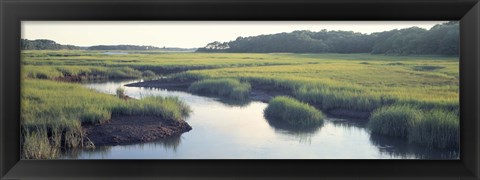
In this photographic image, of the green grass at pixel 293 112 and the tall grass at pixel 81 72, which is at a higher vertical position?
the tall grass at pixel 81 72

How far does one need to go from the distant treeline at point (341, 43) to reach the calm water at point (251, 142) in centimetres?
42

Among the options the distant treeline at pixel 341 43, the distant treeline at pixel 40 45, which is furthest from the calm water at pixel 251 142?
the distant treeline at pixel 341 43

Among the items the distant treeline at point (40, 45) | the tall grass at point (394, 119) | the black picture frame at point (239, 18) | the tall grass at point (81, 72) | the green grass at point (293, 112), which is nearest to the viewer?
the black picture frame at point (239, 18)

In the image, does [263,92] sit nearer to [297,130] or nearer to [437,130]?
[297,130]

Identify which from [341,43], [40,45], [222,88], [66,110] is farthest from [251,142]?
[40,45]

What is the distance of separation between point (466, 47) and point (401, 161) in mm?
804

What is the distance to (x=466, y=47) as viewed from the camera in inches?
131

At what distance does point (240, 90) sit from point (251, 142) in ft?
1.37

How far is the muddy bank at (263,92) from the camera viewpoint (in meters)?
3.76

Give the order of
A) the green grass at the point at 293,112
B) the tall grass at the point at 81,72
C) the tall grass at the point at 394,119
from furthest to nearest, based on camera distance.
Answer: the green grass at the point at 293,112, the tall grass at the point at 394,119, the tall grass at the point at 81,72

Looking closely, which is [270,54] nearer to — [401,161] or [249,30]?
[249,30]

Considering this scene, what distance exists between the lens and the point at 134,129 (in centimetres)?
381

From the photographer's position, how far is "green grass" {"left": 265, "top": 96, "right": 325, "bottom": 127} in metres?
3.78

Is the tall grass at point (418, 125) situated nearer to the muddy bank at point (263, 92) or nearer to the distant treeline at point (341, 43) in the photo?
the muddy bank at point (263, 92)
